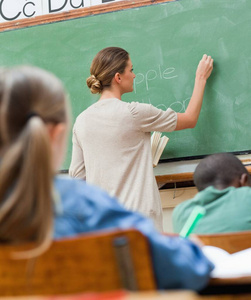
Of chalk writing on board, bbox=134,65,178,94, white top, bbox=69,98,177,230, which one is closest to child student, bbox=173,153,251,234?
white top, bbox=69,98,177,230

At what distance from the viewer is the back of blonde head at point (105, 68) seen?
2.94 meters

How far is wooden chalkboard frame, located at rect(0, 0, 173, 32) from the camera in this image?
3.45 m

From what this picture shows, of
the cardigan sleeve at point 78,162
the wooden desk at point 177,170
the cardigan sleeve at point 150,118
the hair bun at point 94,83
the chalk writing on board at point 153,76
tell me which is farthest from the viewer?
the chalk writing on board at point 153,76

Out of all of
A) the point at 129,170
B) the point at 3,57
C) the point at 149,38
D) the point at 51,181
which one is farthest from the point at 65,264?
the point at 3,57

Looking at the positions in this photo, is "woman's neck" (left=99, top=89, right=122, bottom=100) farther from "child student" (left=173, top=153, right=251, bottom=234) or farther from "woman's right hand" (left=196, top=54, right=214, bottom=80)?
"child student" (left=173, top=153, right=251, bottom=234)

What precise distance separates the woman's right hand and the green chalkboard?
36 mm

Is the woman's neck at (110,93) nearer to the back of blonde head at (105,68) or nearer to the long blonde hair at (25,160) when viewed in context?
the back of blonde head at (105,68)

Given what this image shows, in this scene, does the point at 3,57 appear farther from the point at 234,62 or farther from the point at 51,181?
the point at 51,181

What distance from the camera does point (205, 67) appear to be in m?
3.24

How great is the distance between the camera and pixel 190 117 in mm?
3055

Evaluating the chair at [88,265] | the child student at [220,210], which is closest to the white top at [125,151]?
the child student at [220,210]

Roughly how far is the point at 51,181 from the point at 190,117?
7.15ft

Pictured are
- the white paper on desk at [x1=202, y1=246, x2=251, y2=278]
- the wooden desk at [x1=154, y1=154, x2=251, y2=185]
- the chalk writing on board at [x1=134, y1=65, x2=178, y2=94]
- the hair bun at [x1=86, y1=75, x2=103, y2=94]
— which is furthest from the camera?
the chalk writing on board at [x1=134, y1=65, x2=178, y2=94]

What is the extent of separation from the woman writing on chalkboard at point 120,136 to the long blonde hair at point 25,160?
1.84 m
